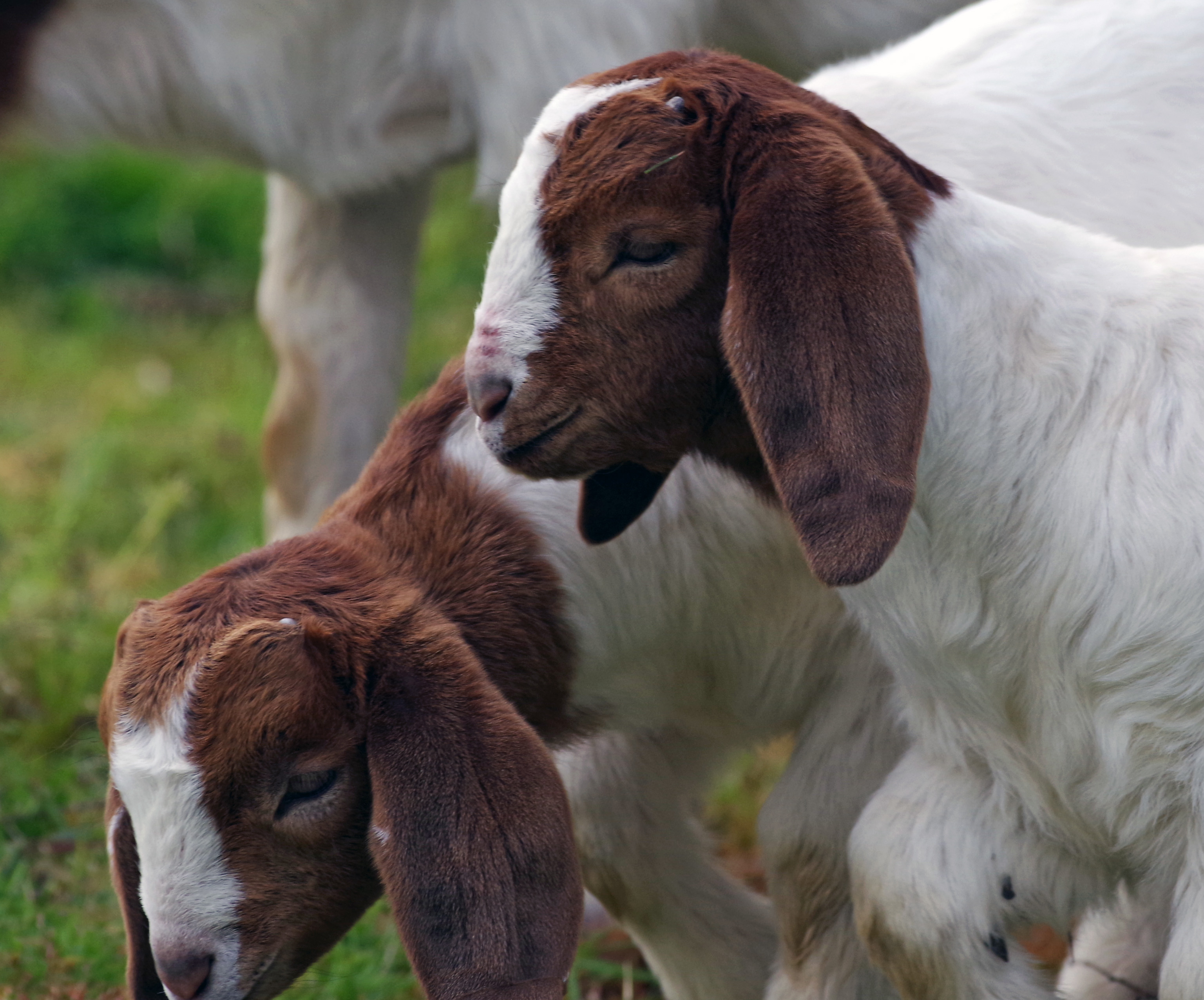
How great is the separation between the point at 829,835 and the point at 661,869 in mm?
334

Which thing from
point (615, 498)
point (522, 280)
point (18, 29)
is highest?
point (522, 280)

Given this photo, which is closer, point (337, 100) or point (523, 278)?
point (523, 278)

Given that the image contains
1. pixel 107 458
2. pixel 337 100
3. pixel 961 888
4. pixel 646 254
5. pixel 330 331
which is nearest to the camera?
pixel 646 254

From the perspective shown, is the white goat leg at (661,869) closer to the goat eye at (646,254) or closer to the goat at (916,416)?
the goat at (916,416)

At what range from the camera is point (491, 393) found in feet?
7.01

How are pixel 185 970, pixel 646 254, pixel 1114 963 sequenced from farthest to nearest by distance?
pixel 1114 963 < pixel 185 970 < pixel 646 254

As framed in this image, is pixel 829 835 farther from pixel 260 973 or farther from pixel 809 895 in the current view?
pixel 260 973

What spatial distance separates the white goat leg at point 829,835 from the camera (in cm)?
260

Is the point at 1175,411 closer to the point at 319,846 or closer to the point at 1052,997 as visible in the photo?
the point at 1052,997

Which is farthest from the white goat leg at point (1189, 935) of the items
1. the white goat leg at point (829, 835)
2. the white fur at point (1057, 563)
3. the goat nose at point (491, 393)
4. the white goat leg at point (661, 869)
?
the goat nose at point (491, 393)

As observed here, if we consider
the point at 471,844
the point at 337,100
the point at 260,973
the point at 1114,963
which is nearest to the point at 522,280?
the point at 471,844

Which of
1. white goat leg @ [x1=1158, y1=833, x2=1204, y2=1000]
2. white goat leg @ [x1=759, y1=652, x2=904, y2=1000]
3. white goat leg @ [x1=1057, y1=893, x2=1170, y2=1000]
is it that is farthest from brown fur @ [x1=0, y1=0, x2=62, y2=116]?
white goat leg @ [x1=1158, y1=833, x2=1204, y2=1000]

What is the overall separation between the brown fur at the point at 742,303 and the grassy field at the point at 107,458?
1.16 metres

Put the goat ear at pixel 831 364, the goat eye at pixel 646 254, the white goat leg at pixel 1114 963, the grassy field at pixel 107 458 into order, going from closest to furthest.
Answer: the goat ear at pixel 831 364 → the goat eye at pixel 646 254 → the white goat leg at pixel 1114 963 → the grassy field at pixel 107 458
